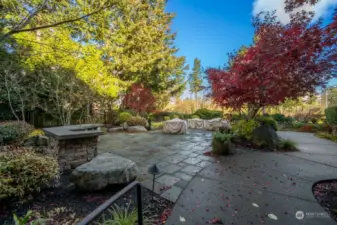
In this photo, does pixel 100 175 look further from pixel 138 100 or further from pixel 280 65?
pixel 138 100

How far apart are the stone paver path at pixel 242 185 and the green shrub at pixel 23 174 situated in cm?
135

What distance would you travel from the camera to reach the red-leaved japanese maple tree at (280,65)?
1.90 m

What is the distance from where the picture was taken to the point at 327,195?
2.03 meters

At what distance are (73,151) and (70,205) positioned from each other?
1208 millimetres

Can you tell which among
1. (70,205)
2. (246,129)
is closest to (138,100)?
(246,129)

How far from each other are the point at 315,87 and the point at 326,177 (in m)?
1.91

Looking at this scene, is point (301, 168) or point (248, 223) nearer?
point (248, 223)

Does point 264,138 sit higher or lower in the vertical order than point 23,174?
lower

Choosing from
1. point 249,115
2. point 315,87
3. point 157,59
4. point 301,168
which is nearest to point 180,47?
point 157,59

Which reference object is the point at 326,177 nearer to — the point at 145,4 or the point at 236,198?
the point at 236,198

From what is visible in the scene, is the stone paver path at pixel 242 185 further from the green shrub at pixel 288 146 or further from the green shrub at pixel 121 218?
the green shrub at pixel 288 146

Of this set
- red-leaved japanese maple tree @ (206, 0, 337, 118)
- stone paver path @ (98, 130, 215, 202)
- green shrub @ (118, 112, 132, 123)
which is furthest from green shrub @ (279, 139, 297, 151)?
green shrub @ (118, 112, 132, 123)

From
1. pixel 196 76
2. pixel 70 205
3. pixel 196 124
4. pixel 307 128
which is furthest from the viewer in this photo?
pixel 196 76

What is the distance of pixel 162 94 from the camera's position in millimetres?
13586
